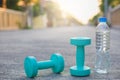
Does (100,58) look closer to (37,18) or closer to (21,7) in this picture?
(21,7)

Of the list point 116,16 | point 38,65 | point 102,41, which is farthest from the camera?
point 116,16

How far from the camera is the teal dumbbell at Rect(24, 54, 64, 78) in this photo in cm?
263

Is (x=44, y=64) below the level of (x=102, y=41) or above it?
below

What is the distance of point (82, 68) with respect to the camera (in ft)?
9.10

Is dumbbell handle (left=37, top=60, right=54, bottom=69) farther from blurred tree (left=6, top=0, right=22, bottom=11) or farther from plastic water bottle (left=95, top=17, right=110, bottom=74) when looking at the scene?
blurred tree (left=6, top=0, right=22, bottom=11)

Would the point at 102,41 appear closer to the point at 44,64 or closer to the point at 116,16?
the point at 44,64

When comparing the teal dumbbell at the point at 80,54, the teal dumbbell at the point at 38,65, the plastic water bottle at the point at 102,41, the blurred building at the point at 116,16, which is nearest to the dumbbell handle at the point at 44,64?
the teal dumbbell at the point at 38,65

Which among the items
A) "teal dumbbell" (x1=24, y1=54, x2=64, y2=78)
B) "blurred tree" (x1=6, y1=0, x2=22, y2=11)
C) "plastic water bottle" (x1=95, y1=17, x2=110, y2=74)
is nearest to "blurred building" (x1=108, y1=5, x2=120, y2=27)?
"blurred tree" (x1=6, y1=0, x2=22, y2=11)

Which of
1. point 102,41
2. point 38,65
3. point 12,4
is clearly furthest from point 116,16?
point 38,65

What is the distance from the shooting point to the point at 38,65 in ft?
8.83

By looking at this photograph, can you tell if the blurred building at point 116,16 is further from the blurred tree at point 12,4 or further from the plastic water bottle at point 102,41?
the plastic water bottle at point 102,41

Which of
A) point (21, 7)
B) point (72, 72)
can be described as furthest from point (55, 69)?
point (21, 7)

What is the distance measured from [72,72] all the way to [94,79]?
0.82 ft

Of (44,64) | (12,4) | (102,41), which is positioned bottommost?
(44,64)
